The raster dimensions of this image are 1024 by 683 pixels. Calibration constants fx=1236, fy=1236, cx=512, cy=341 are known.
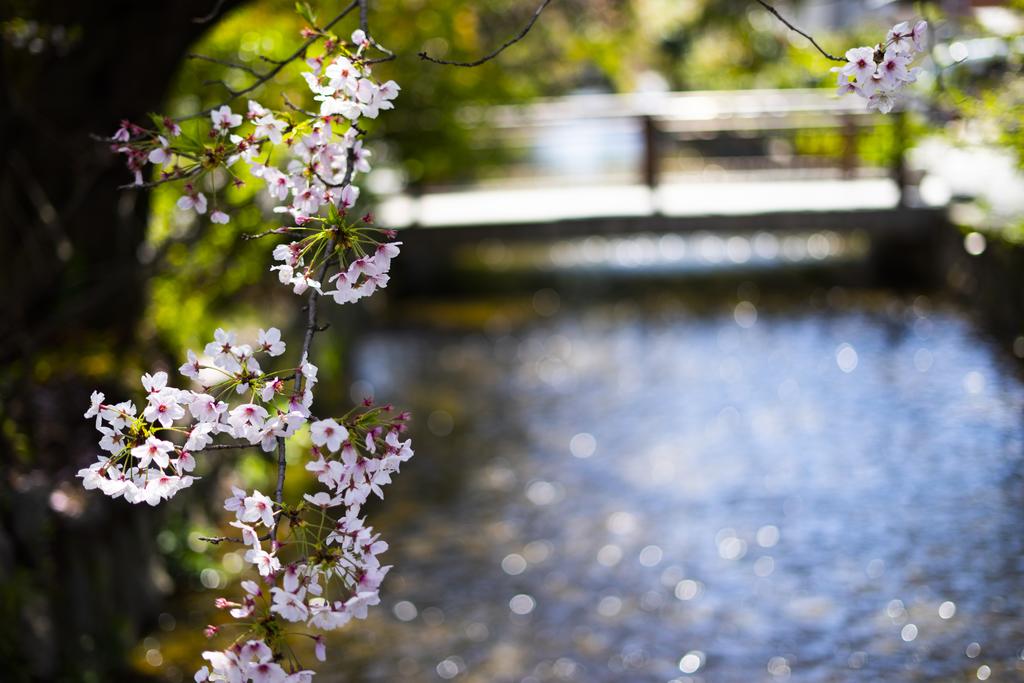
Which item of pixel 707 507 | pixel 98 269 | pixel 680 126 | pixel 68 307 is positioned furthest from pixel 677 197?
pixel 68 307

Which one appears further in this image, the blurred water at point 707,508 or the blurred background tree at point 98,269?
the blurred water at point 707,508

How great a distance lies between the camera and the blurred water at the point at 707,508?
15.2 ft

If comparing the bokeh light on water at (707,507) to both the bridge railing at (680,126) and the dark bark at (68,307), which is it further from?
the bridge railing at (680,126)

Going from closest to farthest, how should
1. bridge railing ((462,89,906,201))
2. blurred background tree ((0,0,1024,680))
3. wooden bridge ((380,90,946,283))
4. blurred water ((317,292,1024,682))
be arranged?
blurred background tree ((0,0,1024,680)), blurred water ((317,292,1024,682)), wooden bridge ((380,90,946,283)), bridge railing ((462,89,906,201))

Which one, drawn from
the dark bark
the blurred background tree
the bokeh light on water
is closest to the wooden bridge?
the bokeh light on water

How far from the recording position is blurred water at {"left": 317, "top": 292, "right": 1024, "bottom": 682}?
15.2 feet


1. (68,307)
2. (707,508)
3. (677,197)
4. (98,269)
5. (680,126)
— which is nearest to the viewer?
(68,307)

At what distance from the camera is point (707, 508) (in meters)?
6.02

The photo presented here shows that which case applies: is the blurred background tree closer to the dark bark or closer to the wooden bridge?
the dark bark

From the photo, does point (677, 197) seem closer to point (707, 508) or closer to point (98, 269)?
point (707, 508)

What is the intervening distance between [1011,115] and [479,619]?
9.31 feet

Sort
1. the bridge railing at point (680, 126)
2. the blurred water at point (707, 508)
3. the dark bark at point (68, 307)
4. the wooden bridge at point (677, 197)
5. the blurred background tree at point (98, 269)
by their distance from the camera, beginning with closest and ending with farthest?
the dark bark at point (68, 307) < the blurred background tree at point (98, 269) < the blurred water at point (707, 508) < the wooden bridge at point (677, 197) < the bridge railing at point (680, 126)

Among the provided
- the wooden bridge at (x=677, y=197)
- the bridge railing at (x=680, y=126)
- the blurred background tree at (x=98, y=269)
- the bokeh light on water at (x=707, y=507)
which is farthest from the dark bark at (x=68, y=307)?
the bridge railing at (x=680, y=126)

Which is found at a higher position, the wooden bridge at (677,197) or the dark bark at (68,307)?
the wooden bridge at (677,197)
